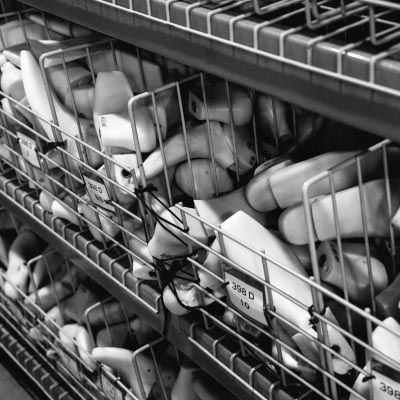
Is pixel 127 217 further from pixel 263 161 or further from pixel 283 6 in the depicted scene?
pixel 283 6

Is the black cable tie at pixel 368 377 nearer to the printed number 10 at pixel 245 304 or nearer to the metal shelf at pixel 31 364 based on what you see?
the printed number 10 at pixel 245 304

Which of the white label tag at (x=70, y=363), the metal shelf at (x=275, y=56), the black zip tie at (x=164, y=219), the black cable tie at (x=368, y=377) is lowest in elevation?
the white label tag at (x=70, y=363)

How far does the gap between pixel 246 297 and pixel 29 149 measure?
58cm

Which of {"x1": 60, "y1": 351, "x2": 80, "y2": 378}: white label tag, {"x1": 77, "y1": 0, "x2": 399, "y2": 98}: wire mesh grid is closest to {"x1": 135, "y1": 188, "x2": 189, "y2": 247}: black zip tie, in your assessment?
{"x1": 77, "y1": 0, "x2": 399, "y2": 98}: wire mesh grid

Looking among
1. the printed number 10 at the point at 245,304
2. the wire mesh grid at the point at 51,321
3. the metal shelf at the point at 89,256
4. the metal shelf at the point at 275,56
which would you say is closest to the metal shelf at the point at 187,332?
the metal shelf at the point at 89,256

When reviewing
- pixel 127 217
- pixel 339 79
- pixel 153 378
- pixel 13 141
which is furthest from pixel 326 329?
pixel 13 141

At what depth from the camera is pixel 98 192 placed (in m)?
1.05

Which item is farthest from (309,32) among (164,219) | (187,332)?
(187,332)

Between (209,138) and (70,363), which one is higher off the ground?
(209,138)

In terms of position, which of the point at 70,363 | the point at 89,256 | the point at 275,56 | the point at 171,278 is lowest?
the point at 70,363

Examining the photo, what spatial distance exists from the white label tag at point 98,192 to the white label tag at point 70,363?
1.71 ft

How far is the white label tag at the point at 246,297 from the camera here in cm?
79

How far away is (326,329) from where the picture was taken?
2.37ft

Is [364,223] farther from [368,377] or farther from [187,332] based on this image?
[187,332]
